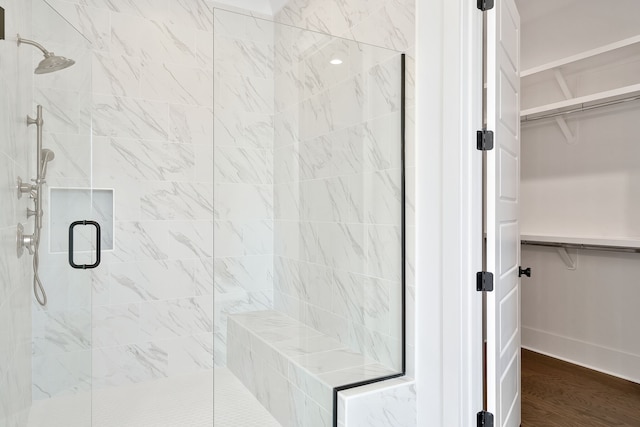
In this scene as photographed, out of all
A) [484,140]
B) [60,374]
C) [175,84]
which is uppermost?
[175,84]

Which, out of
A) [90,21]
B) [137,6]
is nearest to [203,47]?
[137,6]

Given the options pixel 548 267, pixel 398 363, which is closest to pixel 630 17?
pixel 548 267

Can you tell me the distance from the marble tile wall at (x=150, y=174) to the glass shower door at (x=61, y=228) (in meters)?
0.80

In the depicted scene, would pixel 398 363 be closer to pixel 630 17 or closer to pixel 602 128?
pixel 602 128

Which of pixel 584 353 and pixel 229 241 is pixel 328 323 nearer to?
pixel 229 241

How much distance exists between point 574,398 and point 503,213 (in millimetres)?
1588

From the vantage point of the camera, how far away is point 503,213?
1.86 m

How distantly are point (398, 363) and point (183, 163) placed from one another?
6.27 ft

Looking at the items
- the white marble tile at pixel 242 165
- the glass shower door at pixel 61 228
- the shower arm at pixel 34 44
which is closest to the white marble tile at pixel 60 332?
the glass shower door at pixel 61 228

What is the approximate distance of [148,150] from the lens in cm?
288

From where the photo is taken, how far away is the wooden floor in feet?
7.73

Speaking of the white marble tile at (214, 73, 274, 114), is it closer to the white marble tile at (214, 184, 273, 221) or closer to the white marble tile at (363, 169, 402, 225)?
the white marble tile at (214, 184, 273, 221)

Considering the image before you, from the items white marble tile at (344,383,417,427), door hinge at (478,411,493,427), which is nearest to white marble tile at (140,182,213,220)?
white marble tile at (344,383,417,427)

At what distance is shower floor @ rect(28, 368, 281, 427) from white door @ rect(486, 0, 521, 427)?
100cm
